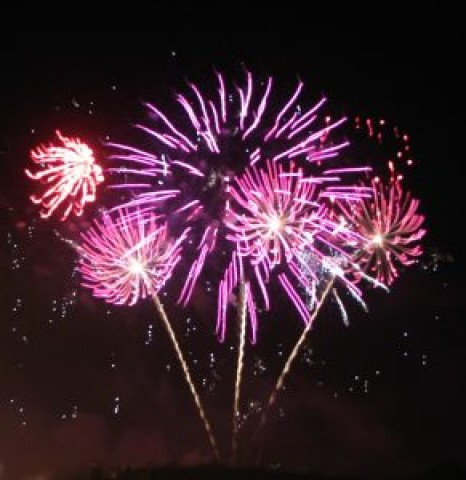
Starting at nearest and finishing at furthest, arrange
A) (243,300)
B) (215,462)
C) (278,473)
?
A: (278,473) → (215,462) → (243,300)

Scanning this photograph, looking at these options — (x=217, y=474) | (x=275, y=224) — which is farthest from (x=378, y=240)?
(x=217, y=474)

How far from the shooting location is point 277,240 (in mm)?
21891

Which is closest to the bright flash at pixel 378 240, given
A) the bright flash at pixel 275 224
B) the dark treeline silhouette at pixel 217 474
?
the bright flash at pixel 275 224

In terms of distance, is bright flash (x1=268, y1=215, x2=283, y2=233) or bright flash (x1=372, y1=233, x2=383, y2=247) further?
bright flash (x1=372, y1=233, x2=383, y2=247)

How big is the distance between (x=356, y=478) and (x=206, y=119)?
7110 mm

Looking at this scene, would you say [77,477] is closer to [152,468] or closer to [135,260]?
[152,468]

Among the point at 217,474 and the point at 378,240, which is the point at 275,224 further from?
the point at 217,474

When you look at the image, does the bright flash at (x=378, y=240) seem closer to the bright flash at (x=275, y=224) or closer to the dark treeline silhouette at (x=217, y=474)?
the bright flash at (x=275, y=224)

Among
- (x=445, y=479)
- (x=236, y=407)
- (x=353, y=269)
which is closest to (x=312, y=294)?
(x=353, y=269)

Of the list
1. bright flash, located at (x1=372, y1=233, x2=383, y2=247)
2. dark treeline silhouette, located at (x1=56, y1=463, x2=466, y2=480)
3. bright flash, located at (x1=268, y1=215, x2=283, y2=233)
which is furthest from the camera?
bright flash, located at (x1=372, y1=233, x2=383, y2=247)

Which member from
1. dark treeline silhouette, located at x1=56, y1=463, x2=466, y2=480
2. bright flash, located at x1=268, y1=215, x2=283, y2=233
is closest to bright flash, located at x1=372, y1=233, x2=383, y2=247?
bright flash, located at x1=268, y1=215, x2=283, y2=233

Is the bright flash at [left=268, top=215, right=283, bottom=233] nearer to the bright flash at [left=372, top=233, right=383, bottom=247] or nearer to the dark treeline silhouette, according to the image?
the bright flash at [left=372, top=233, right=383, bottom=247]

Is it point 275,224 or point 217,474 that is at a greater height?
point 275,224

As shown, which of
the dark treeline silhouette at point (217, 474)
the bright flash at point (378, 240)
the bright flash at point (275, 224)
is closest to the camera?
the dark treeline silhouette at point (217, 474)
